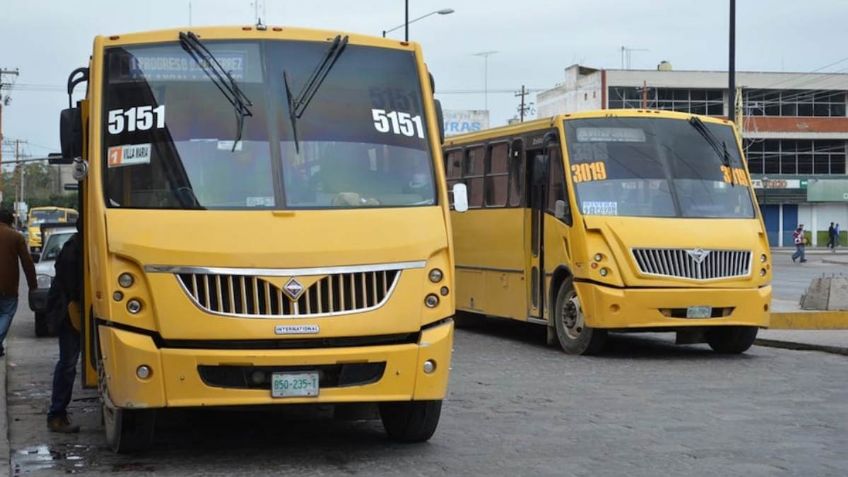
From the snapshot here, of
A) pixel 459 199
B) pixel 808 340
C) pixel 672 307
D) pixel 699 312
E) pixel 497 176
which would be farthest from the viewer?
pixel 497 176

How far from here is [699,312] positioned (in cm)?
1462

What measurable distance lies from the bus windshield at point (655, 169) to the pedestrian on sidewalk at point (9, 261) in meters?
6.48

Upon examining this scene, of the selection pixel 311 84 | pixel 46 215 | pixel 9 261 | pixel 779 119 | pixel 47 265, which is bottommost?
pixel 46 215

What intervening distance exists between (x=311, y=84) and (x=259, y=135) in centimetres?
55

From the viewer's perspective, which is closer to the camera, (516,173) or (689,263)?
(689,263)

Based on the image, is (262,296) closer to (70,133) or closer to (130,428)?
(130,428)

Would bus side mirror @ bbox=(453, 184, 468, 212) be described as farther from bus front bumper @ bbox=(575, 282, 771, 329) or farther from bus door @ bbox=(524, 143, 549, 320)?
bus door @ bbox=(524, 143, 549, 320)

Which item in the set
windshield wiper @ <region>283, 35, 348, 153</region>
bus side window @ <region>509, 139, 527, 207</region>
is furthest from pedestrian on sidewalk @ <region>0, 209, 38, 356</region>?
bus side window @ <region>509, 139, 527, 207</region>

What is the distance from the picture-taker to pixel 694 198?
1526 centimetres

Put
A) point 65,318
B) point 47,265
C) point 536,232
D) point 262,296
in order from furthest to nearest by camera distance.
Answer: point 47,265 → point 536,232 → point 65,318 → point 262,296

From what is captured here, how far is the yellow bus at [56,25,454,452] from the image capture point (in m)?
7.63

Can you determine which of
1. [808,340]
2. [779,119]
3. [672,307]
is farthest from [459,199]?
[779,119]

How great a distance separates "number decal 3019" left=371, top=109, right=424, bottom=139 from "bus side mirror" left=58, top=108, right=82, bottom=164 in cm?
216

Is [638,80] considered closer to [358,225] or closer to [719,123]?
[719,123]
